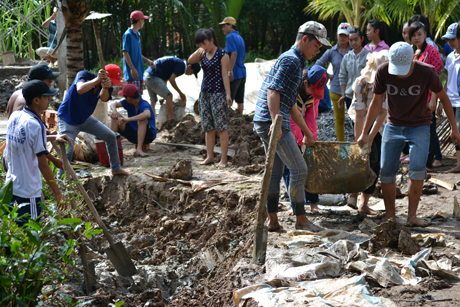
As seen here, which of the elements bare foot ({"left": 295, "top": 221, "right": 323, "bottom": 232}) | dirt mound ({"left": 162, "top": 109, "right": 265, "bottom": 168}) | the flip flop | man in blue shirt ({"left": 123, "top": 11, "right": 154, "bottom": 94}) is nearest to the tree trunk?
man in blue shirt ({"left": 123, "top": 11, "right": 154, "bottom": 94})

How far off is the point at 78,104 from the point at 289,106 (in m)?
2.73

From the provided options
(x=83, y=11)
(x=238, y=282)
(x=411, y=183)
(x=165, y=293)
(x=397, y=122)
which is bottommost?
(x=165, y=293)

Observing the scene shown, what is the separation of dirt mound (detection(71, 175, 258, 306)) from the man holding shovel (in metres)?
0.60

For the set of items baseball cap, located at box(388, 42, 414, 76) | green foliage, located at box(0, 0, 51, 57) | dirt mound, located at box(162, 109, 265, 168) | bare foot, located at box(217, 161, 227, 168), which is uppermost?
green foliage, located at box(0, 0, 51, 57)

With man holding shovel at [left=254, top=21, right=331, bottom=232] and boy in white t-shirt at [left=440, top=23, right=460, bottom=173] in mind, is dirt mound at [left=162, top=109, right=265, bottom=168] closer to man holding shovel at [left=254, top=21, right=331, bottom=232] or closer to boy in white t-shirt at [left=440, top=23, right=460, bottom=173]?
man holding shovel at [left=254, top=21, right=331, bottom=232]

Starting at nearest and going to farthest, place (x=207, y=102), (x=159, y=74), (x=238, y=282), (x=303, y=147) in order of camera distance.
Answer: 1. (x=238, y=282)
2. (x=303, y=147)
3. (x=207, y=102)
4. (x=159, y=74)

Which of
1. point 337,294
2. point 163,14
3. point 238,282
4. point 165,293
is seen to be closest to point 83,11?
point 165,293

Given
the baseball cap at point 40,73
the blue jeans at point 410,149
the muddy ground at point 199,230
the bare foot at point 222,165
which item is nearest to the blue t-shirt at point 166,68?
the muddy ground at point 199,230

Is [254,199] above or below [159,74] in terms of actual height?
below

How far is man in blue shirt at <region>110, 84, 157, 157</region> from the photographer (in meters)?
7.24

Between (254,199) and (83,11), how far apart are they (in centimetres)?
451

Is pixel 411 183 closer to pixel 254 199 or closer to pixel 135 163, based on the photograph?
pixel 254 199

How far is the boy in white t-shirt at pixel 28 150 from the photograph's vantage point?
12.5 ft

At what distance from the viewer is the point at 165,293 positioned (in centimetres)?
445
